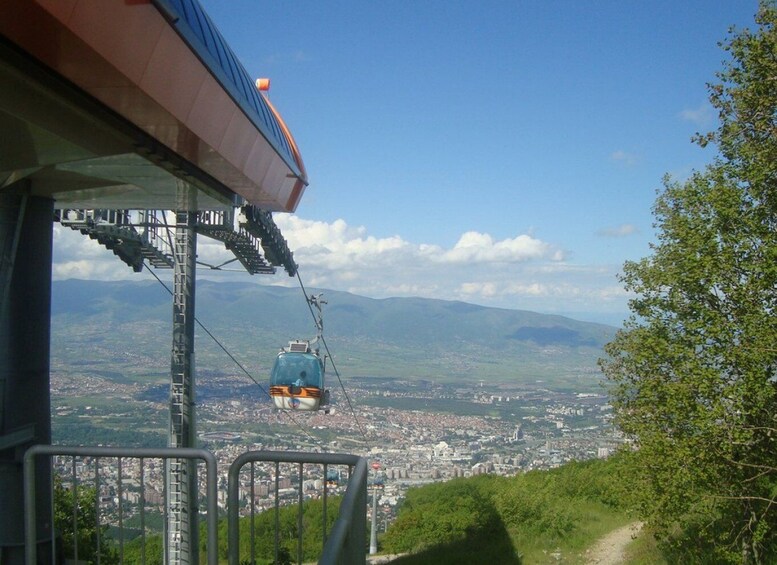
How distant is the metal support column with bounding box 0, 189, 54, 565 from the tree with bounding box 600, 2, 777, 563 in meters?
6.01

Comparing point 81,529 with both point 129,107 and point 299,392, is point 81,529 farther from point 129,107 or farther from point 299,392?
point 299,392

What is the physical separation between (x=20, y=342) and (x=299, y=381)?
10421mm

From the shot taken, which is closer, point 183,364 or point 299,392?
point 183,364

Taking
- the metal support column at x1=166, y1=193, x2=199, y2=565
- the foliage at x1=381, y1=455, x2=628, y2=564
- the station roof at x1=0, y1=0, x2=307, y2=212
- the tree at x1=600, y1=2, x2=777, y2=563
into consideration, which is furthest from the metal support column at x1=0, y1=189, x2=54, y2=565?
the foliage at x1=381, y1=455, x2=628, y2=564

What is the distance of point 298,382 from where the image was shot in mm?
15773

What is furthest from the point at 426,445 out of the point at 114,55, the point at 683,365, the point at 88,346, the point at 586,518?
the point at 114,55

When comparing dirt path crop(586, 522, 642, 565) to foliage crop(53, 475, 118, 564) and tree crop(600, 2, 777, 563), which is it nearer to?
tree crop(600, 2, 777, 563)

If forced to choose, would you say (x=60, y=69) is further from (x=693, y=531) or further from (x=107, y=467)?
(x=693, y=531)

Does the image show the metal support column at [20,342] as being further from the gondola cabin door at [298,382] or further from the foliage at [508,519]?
the gondola cabin door at [298,382]

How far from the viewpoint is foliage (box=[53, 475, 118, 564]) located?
208 inches

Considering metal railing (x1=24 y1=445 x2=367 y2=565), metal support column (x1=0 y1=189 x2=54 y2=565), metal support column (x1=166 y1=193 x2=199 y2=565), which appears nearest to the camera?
metal railing (x1=24 y1=445 x2=367 y2=565)

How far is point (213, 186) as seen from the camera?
16.2ft

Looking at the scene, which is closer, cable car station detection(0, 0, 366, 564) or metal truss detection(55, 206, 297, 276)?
cable car station detection(0, 0, 366, 564)

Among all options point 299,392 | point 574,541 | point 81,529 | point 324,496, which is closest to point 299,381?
point 299,392
